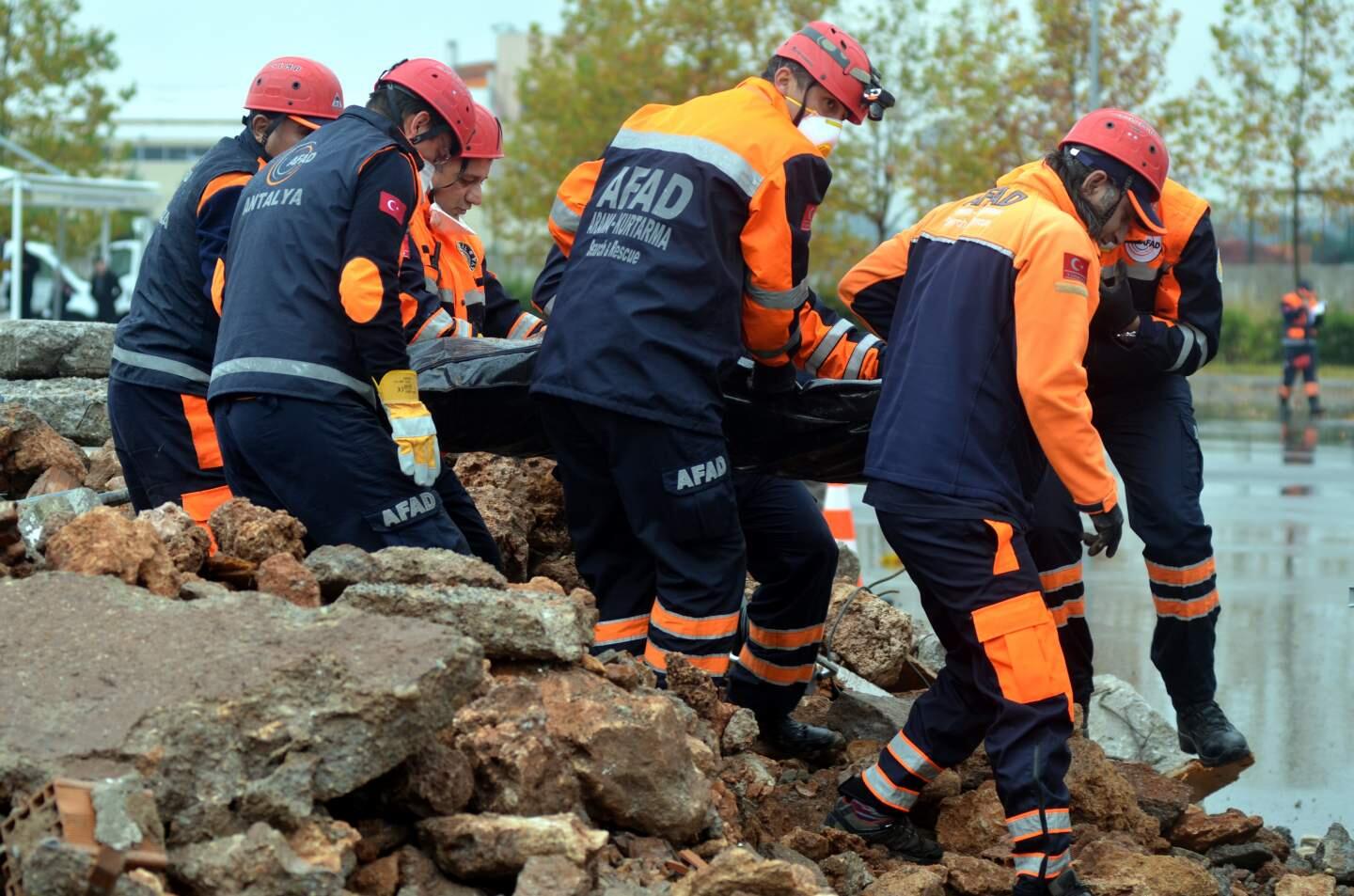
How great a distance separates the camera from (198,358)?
215 inches

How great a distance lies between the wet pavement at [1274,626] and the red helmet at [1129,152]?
123 centimetres

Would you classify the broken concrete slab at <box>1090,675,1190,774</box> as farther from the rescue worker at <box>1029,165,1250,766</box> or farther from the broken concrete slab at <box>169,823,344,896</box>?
the broken concrete slab at <box>169,823,344,896</box>

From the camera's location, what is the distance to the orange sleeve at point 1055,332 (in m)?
4.23

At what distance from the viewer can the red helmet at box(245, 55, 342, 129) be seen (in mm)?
5602

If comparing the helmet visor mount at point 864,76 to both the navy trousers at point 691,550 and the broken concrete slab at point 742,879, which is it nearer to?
the navy trousers at point 691,550

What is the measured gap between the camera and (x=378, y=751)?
3156 millimetres

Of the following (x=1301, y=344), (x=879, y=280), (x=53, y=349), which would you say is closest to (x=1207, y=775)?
(x=879, y=280)

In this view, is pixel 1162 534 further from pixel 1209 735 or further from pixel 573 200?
pixel 573 200

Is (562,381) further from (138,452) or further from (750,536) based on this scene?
(138,452)

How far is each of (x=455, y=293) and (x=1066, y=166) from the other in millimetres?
2032

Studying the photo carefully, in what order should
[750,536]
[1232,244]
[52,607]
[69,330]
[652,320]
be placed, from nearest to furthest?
[52,607], [652,320], [750,536], [69,330], [1232,244]

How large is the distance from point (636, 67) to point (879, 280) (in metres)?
24.7

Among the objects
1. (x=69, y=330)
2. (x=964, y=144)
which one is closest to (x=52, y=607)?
(x=69, y=330)

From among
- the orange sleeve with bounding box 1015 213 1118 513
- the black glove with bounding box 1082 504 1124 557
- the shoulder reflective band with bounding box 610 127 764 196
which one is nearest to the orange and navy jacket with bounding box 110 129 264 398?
the shoulder reflective band with bounding box 610 127 764 196
